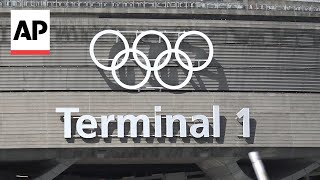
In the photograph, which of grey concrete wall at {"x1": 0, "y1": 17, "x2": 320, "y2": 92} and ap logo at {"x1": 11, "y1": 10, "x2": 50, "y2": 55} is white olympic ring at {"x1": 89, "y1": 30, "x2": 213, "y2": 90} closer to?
grey concrete wall at {"x1": 0, "y1": 17, "x2": 320, "y2": 92}

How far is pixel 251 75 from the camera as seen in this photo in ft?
116

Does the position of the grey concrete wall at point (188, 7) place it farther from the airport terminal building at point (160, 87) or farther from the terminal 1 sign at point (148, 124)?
the terminal 1 sign at point (148, 124)

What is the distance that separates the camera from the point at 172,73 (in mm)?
34688

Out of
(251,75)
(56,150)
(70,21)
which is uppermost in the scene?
(70,21)

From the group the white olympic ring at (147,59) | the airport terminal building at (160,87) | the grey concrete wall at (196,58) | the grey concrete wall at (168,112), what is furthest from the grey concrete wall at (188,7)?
the grey concrete wall at (168,112)

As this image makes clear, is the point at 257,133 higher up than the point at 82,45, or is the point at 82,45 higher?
the point at 82,45

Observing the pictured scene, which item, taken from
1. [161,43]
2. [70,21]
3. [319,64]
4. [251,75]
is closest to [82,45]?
[70,21]

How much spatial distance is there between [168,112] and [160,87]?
1443 mm

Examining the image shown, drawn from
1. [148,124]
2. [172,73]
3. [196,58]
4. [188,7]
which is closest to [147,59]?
[172,73]

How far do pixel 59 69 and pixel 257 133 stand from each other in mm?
11338

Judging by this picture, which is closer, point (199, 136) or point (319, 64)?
point (199, 136)

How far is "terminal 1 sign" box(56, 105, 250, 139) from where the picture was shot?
109 ft

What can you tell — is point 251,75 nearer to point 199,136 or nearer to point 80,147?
point 199,136

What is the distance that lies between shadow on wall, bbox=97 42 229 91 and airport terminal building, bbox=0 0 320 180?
0.18 feet
